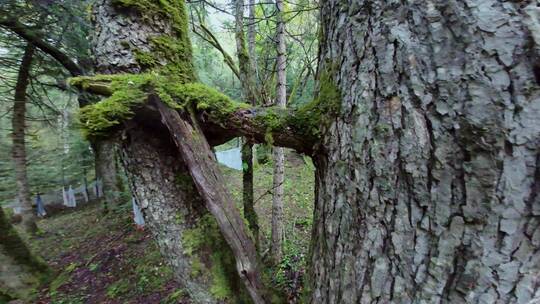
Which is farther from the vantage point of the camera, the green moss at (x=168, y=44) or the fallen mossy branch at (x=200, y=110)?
the green moss at (x=168, y=44)

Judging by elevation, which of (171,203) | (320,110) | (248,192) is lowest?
(248,192)

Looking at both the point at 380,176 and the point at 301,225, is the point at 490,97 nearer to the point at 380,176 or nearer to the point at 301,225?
the point at 380,176

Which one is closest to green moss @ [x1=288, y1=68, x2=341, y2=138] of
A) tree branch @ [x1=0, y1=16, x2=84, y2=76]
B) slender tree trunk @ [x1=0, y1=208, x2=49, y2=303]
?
slender tree trunk @ [x1=0, y1=208, x2=49, y2=303]

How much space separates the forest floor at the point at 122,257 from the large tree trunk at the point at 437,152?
1.11 meters

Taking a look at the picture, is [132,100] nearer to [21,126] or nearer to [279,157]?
[279,157]

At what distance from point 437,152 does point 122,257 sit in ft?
19.9

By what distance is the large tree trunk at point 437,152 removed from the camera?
0.72 meters

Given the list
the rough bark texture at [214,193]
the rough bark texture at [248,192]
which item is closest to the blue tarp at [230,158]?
the rough bark texture at [248,192]

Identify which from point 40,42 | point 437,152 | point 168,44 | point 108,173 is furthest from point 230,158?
point 437,152

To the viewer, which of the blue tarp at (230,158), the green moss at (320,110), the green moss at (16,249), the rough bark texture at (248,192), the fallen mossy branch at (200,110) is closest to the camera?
the green moss at (320,110)

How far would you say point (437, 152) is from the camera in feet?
2.68

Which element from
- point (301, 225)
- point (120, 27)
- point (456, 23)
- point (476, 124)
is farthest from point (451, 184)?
point (301, 225)

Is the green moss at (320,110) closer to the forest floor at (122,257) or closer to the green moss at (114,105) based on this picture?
the green moss at (114,105)

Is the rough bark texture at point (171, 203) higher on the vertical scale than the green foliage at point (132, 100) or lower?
lower
